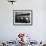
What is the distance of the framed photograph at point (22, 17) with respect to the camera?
5121mm

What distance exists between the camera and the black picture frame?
5117 mm

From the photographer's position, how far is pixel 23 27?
16.9 ft

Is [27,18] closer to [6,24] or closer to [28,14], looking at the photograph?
[28,14]

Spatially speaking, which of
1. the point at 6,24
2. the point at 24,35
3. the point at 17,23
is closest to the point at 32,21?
the point at 17,23

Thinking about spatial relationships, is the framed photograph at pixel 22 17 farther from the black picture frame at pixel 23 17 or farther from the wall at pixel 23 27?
the wall at pixel 23 27

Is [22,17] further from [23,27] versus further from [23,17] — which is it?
[23,27]

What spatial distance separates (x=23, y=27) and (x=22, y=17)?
39cm

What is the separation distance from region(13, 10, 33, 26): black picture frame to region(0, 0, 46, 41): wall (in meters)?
0.12

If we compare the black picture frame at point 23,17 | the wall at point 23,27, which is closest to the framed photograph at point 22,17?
the black picture frame at point 23,17

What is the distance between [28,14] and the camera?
5.13 m

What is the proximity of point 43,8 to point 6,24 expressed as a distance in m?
1.56

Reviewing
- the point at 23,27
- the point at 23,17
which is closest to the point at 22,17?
the point at 23,17

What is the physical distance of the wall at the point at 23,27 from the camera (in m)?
5.09

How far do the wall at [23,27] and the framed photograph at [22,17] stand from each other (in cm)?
12
